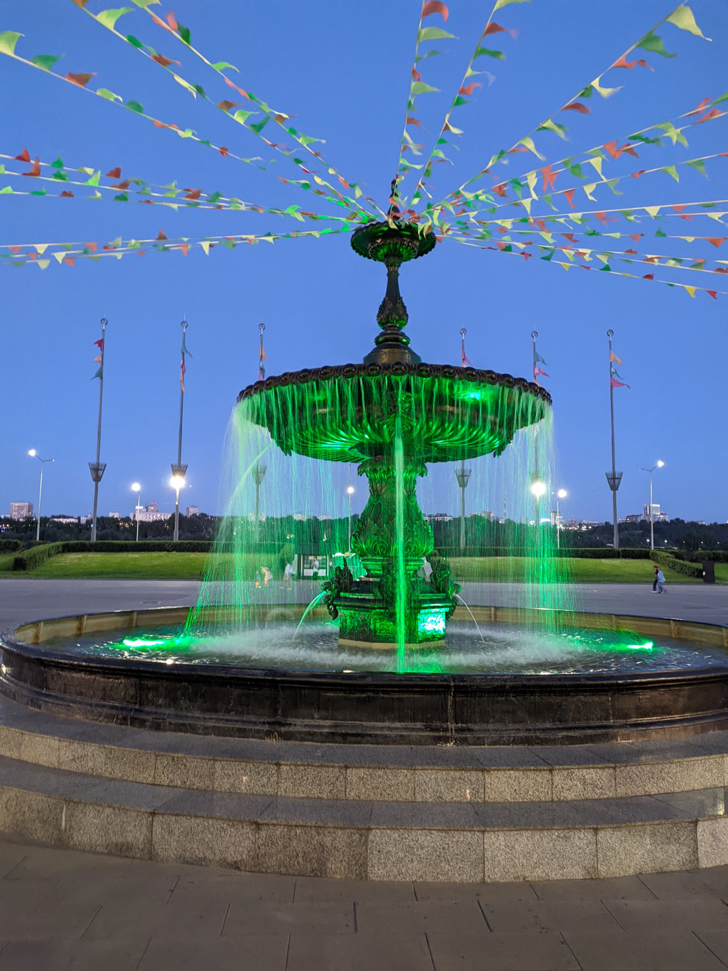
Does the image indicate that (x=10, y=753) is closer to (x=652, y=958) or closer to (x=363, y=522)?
(x=652, y=958)

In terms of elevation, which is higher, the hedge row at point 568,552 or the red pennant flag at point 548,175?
the red pennant flag at point 548,175

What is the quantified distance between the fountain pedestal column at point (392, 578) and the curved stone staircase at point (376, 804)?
13.0 feet

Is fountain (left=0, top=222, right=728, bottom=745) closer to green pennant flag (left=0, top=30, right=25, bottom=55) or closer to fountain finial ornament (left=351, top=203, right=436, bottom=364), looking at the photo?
fountain finial ornament (left=351, top=203, right=436, bottom=364)

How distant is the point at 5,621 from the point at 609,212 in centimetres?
1459

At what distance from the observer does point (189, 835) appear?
3.63 metres

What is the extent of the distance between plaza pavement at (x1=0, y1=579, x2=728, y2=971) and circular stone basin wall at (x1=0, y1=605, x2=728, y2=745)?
44.0 inches

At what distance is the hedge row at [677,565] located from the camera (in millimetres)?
41188

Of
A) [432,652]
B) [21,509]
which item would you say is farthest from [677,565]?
[21,509]

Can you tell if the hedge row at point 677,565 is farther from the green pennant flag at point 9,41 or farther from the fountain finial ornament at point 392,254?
the green pennant flag at point 9,41

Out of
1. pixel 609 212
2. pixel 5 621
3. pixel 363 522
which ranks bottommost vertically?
pixel 5 621

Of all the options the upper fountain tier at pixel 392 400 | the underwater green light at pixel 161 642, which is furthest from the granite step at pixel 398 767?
the upper fountain tier at pixel 392 400

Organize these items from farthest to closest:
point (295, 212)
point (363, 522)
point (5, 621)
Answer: point (5, 621) < point (363, 522) < point (295, 212)

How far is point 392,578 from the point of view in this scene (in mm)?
8359

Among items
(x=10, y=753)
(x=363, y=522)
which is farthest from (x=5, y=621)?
(x=10, y=753)
